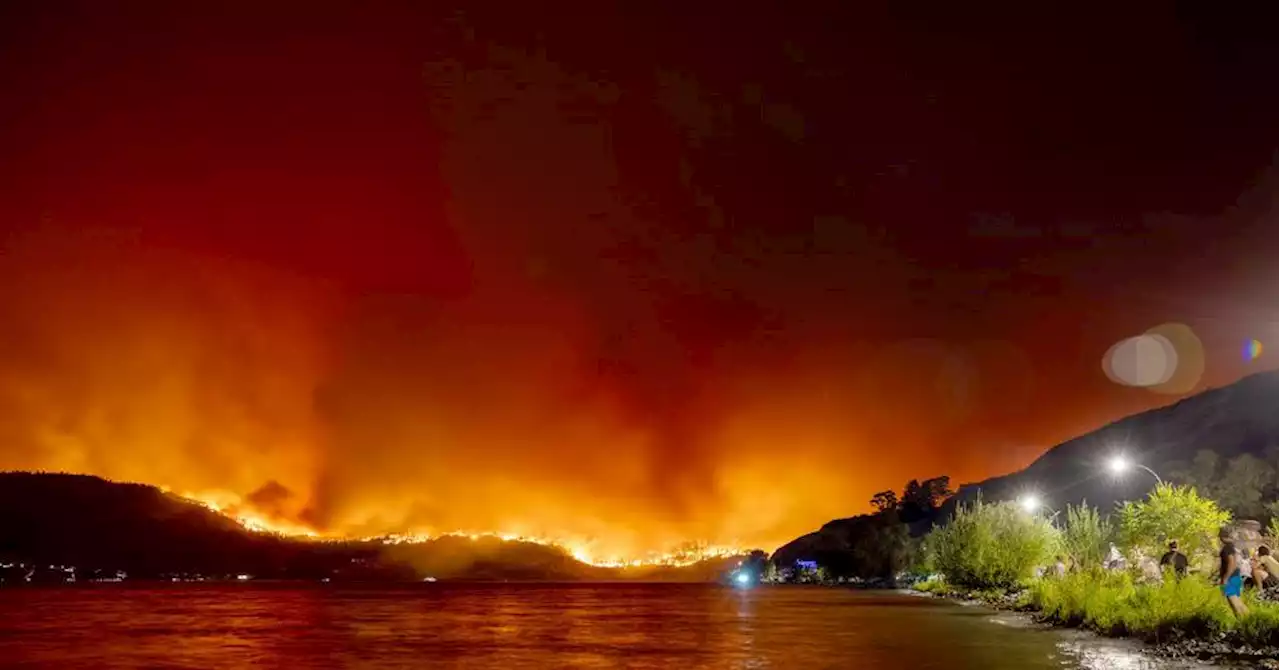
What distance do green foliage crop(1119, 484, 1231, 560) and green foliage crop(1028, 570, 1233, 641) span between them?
3294 millimetres

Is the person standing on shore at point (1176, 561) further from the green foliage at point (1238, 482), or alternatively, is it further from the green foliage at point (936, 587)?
the green foliage at point (936, 587)

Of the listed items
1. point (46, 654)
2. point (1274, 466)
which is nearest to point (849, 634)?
point (46, 654)

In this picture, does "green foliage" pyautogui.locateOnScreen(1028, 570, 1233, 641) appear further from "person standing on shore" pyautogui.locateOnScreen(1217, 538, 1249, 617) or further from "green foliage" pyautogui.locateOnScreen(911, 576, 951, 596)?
"green foliage" pyautogui.locateOnScreen(911, 576, 951, 596)

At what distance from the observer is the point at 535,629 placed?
73812mm

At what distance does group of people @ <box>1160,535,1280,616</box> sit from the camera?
3838 cm

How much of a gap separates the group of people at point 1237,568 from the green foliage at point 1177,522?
2741 millimetres

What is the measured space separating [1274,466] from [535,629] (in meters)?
110

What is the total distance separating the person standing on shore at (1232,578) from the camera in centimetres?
3819

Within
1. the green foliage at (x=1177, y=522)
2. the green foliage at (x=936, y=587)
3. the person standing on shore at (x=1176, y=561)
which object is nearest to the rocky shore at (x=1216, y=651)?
the person standing on shore at (x=1176, y=561)

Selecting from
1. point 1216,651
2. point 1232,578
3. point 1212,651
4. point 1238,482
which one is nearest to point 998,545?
point 1238,482

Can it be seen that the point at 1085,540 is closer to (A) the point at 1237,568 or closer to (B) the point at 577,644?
(B) the point at 577,644

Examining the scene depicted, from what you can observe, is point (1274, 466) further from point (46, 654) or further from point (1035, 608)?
point (46, 654)

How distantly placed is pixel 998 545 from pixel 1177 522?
36879 millimetres

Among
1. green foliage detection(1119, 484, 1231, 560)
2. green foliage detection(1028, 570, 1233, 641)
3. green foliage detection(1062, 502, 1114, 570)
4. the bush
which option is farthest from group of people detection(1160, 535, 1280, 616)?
green foliage detection(1062, 502, 1114, 570)
